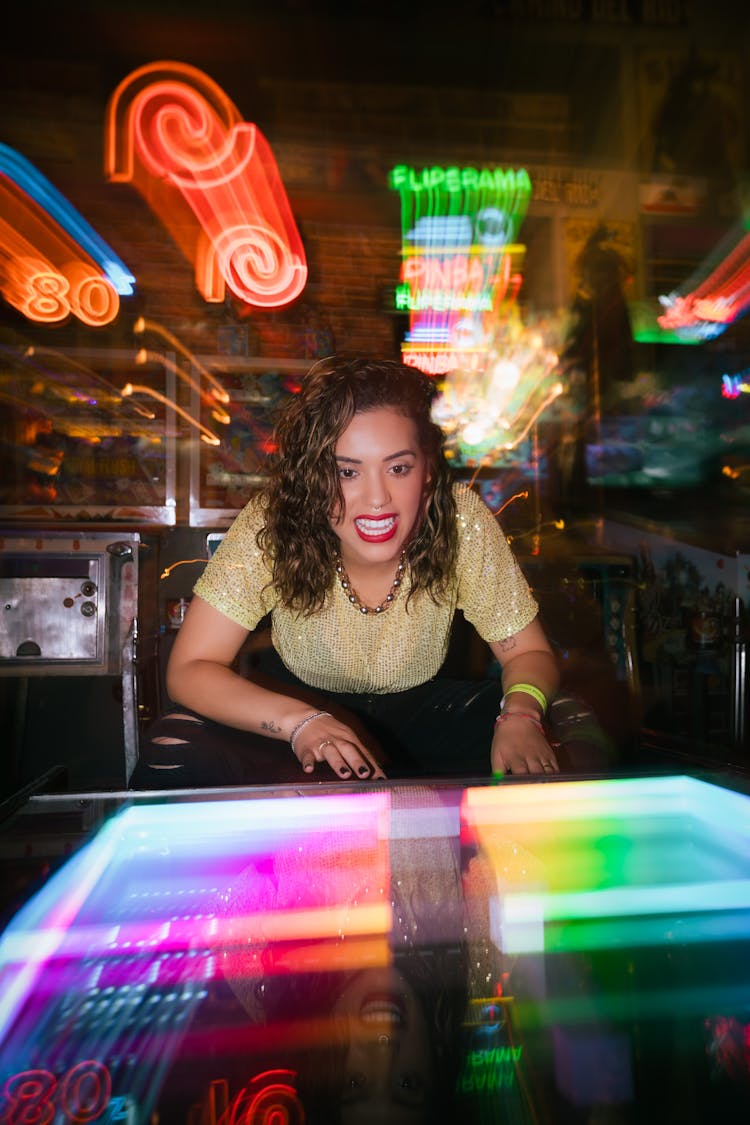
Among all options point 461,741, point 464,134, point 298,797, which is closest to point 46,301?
point 464,134

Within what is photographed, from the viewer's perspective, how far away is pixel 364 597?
1.52m

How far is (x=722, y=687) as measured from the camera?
327 cm

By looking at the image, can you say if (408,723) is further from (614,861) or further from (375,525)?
(614,861)

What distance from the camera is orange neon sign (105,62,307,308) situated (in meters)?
3.33

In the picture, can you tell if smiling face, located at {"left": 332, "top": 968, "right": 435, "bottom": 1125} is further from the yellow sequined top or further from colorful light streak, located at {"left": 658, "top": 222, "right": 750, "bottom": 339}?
colorful light streak, located at {"left": 658, "top": 222, "right": 750, "bottom": 339}

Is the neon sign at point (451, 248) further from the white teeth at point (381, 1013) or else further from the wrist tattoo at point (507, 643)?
the white teeth at point (381, 1013)

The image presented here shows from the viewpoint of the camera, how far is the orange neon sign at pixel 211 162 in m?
3.33

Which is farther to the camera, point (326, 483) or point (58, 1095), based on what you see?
point (326, 483)

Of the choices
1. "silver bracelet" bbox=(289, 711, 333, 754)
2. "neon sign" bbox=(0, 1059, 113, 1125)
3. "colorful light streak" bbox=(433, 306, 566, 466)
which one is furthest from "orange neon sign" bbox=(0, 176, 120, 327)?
"neon sign" bbox=(0, 1059, 113, 1125)

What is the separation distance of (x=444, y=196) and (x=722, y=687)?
10.1 feet

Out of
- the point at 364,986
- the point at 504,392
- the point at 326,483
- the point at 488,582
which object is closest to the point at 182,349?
the point at 504,392

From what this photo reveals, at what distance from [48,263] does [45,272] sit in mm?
89

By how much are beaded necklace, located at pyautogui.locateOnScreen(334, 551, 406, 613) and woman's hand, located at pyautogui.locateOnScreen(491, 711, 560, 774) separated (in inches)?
14.3

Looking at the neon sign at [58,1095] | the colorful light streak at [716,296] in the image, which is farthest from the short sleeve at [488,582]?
the colorful light streak at [716,296]
